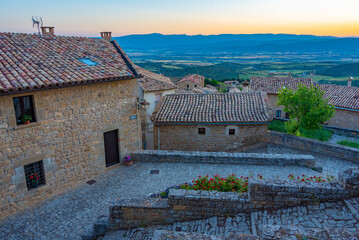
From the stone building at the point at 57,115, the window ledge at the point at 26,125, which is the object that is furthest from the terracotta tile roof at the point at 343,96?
the window ledge at the point at 26,125

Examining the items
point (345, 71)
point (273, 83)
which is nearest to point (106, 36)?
point (273, 83)

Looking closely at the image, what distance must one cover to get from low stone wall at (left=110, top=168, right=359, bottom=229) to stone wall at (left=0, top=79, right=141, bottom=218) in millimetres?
4074

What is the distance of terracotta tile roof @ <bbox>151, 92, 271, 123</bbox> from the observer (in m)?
15.6

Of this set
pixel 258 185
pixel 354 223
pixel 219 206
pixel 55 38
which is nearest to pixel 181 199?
pixel 219 206

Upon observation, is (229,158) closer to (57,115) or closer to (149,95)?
(57,115)

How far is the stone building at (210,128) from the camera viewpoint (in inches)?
615

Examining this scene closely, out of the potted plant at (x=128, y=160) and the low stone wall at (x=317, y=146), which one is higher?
the potted plant at (x=128, y=160)

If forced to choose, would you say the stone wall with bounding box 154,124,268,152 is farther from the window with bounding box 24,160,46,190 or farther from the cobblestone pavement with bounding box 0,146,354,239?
the window with bounding box 24,160,46,190

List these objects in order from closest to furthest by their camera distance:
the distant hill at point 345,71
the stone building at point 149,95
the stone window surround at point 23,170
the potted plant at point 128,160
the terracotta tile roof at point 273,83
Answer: the stone window surround at point 23,170
the potted plant at point 128,160
the stone building at point 149,95
the terracotta tile roof at point 273,83
the distant hill at point 345,71

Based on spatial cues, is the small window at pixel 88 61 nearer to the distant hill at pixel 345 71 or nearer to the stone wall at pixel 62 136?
the stone wall at pixel 62 136

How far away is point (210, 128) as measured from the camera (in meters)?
15.8

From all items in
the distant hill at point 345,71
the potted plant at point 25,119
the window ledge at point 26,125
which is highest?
the potted plant at point 25,119

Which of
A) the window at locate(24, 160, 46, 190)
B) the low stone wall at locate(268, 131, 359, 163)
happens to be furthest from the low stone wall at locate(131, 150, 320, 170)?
the low stone wall at locate(268, 131, 359, 163)

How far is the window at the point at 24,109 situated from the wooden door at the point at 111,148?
330cm
